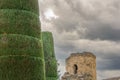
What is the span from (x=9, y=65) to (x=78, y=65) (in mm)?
38208

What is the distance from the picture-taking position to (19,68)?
12.3 meters

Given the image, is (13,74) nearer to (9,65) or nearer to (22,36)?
(9,65)

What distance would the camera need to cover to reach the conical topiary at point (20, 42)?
40.2ft

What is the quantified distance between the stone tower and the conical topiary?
33.9 m

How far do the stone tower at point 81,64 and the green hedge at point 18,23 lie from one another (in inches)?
1335

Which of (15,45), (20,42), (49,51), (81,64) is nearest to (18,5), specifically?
(20,42)

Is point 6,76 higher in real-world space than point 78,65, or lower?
lower

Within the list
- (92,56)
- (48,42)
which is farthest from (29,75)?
(92,56)

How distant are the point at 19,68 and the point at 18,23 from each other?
5.60 ft

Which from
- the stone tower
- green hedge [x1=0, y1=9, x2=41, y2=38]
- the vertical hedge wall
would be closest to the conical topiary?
green hedge [x1=0, y1=9, x2=41, y2=38]

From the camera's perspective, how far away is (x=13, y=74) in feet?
40.0

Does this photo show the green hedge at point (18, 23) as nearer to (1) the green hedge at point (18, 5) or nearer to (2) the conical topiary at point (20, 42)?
Result: (2) the conical topiary at point (20, 42)

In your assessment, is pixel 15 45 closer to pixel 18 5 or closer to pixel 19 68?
pixel 19 68

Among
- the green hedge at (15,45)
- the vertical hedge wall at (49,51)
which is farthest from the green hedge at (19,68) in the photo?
the vertical hedge wall at (49,51)
